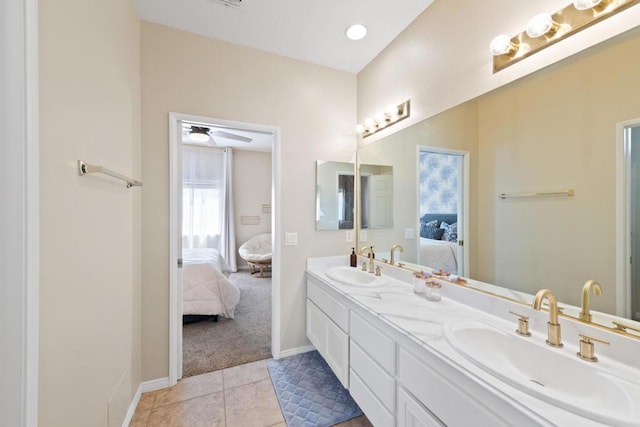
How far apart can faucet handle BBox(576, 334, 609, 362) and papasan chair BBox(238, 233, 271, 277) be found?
171 inches

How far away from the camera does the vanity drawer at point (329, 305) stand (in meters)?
1.64

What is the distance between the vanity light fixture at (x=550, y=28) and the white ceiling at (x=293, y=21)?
775 millimetres

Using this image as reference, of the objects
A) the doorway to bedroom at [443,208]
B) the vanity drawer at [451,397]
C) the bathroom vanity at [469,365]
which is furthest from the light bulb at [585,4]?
the vanity drawer at [451,397]

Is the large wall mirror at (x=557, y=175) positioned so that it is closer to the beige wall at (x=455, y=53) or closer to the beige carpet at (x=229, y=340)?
the beige wall at (x=455, y=53)

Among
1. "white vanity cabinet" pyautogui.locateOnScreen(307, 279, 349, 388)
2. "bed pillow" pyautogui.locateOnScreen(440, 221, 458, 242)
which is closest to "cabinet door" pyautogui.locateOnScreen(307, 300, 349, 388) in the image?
"white vanity cabinet" pyautogui.locateOnScreen(307, 279, 349, 388)

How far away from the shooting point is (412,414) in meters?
1.04

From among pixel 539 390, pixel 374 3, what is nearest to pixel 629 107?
pixel 539 390

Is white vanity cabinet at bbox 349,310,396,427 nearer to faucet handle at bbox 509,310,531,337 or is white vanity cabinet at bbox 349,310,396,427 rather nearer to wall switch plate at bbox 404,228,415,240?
faucet handle at bbox 509,310,531,337

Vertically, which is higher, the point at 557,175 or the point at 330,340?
the point at 557,175

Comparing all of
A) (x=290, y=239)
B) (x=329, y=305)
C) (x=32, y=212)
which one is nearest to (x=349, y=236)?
(x=290, y=239)

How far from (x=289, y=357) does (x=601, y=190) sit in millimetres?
2336

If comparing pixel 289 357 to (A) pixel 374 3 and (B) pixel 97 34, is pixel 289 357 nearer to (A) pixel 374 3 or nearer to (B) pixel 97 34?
(B) pixel 97 34

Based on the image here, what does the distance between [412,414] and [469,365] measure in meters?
0.41

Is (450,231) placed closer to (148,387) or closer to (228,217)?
(148,387)
